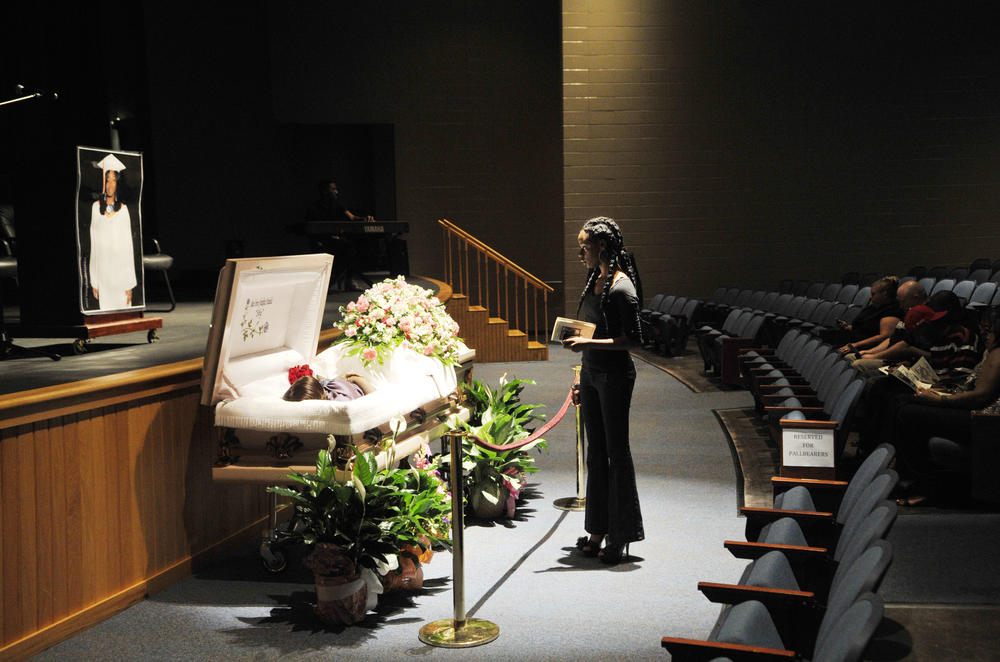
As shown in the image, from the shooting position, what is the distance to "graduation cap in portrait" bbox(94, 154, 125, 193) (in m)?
4.73

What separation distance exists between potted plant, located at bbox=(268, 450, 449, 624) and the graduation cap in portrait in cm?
A: 228

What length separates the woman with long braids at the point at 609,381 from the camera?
12.0ft

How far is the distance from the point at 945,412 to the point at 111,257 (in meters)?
4.35

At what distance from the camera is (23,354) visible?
188 inches

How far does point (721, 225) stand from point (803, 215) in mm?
1162

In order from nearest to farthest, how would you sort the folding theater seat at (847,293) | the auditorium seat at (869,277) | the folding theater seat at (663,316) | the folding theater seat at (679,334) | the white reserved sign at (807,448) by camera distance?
the white reserved sign at (807,448) < the folding theater seat at (847,293) < the folding theater seat at (679,334) < the folding theater seat at (663,316) < the auditorium seat at (869,277)

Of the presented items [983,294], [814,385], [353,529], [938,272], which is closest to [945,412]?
[814,385]

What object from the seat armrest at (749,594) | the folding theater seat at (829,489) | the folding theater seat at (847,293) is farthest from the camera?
the folding theater seat at (847,293)

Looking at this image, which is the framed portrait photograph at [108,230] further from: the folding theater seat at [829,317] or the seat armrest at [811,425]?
the folding theater seat at [829,317]

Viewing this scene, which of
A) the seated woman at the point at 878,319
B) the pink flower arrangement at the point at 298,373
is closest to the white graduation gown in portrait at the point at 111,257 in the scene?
the pink flower arrangement at the point at 298,373

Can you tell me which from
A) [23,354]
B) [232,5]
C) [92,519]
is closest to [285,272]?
[92,519]

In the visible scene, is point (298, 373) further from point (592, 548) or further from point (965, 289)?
point (965, 289)

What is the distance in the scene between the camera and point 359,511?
3.34 meters

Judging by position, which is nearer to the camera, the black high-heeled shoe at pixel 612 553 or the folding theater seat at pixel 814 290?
the black high-heeled shoe at pixel 612 553
